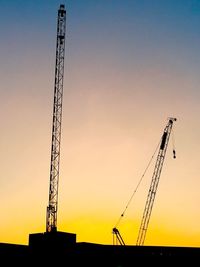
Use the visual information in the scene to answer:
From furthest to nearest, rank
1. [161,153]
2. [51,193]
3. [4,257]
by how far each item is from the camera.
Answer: [161,153], [51,193], [4,257]

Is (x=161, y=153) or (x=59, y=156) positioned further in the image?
(x=161, y=153)

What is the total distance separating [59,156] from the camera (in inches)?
4577

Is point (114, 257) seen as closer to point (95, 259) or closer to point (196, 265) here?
point (95, 259)

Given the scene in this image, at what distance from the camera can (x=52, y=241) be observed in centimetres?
11631

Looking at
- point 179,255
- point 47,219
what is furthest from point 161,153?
point 47,219

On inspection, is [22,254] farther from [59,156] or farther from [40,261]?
[59,156]

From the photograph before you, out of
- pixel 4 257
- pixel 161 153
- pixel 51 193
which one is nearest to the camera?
pixel 4 257

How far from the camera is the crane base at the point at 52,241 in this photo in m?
116

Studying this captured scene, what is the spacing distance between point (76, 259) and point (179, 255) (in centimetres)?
2892

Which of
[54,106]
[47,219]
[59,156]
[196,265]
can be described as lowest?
[196,265]

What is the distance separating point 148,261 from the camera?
11800cm

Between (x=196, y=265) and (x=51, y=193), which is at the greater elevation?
(x=51, y=193)

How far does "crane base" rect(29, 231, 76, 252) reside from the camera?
116m

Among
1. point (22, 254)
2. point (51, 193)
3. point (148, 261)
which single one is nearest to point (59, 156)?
point (51, 193)
